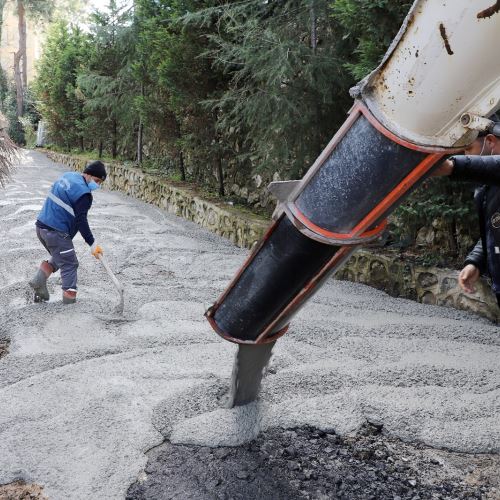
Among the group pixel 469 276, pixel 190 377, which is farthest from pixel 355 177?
pixel 190 377

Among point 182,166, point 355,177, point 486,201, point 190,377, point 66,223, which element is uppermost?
point 355,177

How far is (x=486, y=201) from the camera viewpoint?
7.72 feet

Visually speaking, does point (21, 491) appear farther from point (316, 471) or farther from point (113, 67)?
point (113, 67)

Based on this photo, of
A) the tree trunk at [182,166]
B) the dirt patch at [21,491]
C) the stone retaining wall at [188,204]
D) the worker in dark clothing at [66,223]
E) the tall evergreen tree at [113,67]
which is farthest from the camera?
the tall evergreen tree at [113,67]

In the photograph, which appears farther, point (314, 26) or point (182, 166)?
point (182, 166)

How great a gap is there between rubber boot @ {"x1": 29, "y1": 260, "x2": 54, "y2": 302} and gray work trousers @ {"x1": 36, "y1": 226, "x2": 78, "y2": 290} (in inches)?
4.3

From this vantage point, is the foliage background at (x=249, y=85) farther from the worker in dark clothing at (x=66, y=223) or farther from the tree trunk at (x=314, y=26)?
the worker in dark clothing at (x=66, y=223)

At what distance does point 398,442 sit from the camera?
2.59m

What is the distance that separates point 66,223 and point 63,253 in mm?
275

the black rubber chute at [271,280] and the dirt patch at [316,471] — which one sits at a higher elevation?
the black rubber chute at [271,280]

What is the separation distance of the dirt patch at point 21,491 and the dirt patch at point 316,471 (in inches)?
15.2

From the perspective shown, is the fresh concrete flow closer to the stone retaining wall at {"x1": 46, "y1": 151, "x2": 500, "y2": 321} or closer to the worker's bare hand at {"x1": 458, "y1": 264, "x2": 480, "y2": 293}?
the stone retaining wall at {"x1": 46, "y1": 151, "x2": 500, "y2": 321}

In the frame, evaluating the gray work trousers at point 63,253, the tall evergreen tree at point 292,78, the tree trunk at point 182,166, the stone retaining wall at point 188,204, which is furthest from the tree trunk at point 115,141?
the gray work trousers at point 63,253

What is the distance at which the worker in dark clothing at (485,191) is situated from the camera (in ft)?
6.11
